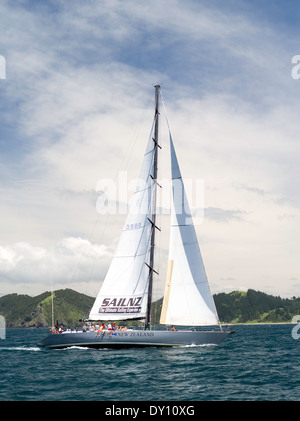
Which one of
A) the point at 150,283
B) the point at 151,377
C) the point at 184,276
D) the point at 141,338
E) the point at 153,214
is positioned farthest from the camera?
the point at 153,214

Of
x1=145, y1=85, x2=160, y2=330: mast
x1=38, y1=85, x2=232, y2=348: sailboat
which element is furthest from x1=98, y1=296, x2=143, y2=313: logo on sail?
x1=145, y1=85, x2=160, y2=330: mast

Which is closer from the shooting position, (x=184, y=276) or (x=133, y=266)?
(x=184, y=276)

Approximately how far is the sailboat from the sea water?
1.68 m

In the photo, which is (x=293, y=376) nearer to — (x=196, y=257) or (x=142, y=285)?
(x=196, y=257)

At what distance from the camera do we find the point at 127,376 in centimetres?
2589

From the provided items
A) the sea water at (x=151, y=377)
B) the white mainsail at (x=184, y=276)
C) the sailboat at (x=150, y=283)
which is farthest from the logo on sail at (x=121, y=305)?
the sea water at (x=151, y=377)

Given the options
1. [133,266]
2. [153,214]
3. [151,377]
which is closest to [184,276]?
[133,266]

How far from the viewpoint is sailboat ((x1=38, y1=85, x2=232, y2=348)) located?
3697cm

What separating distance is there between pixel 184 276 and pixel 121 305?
6.89 meters

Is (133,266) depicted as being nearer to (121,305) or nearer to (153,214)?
(121,305)

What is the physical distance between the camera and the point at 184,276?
124 ft
